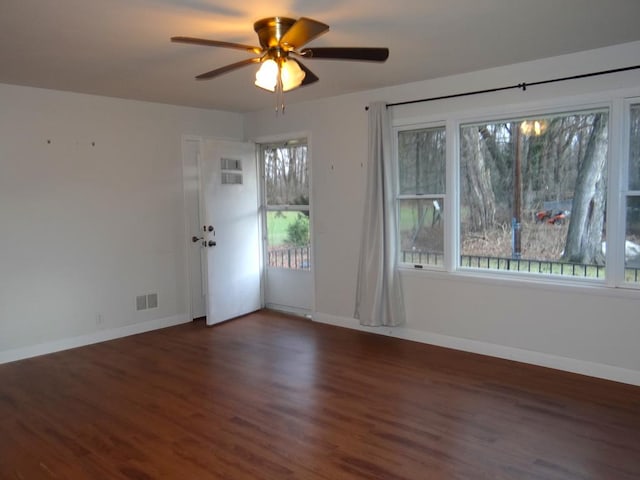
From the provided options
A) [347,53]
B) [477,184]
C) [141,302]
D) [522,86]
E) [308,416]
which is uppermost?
[522,86]

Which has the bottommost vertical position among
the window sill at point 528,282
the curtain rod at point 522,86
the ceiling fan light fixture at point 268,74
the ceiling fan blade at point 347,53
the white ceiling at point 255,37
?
the window sill at point 528,282

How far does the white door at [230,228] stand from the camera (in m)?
5.28

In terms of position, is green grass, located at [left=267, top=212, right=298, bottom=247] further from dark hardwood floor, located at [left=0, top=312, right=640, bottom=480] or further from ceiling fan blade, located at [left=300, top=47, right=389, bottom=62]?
ceiling fan blade, located at [left=300, top=47, right=389, bottom=62]

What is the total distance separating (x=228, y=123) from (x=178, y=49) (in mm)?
2647

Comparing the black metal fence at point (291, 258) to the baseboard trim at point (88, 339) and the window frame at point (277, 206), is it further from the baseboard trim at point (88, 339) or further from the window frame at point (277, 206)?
the baseboard trim at point (88, 339)

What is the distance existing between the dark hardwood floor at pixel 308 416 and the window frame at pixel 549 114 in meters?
0.74

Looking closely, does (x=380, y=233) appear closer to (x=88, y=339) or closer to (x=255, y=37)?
(x=255, y=37)

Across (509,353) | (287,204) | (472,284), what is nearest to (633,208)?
(472,284)

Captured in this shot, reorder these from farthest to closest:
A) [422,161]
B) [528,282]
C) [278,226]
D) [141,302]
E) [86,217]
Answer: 1. [278,226]
2. [141,302]
3. [86,217]
4. [422,161]
5. [528,282]

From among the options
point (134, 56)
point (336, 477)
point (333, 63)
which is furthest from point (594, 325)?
point (134, 56)

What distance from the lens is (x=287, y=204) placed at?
584 centimetres

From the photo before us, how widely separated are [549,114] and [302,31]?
2.40m

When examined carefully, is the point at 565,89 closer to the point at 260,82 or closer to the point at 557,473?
the point at 260,82

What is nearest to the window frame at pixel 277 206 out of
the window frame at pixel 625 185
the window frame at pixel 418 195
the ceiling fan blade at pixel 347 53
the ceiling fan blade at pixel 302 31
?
the window frame at pixel 418 195
